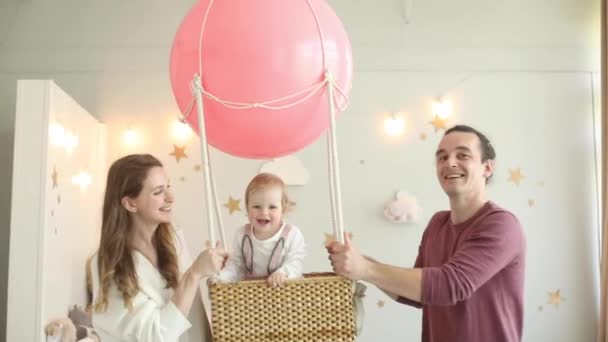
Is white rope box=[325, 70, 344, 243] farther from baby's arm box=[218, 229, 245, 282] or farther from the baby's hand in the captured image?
baby's arm box=[218, 229, 245, 282]

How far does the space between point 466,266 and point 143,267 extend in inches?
34.8

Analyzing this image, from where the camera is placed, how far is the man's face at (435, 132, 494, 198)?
1.81 meters

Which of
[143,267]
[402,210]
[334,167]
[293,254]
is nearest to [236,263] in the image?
[293,254]

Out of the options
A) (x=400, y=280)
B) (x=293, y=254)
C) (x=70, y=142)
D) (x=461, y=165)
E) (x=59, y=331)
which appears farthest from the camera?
(x=70, y=142)

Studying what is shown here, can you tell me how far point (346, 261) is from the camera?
4.46 ft

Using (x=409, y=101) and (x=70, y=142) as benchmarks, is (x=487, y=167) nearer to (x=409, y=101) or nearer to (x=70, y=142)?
(x=409, y=101)

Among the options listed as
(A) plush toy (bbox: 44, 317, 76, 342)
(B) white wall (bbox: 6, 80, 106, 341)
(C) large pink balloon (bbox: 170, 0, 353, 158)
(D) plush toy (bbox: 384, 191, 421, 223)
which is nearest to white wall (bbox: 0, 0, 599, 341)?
(D) plush toy (bbox: 384, 191, 421, 223)

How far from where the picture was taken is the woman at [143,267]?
1467 mm

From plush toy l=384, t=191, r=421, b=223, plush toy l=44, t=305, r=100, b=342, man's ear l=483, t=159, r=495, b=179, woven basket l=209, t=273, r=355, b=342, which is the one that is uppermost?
man's ear l=483, t=159, r=495, b=179

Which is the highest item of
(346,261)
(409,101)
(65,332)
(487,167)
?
(409,101)

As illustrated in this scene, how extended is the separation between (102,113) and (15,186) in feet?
3.41

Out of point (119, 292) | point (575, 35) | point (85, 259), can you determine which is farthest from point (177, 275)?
point (575, 35)

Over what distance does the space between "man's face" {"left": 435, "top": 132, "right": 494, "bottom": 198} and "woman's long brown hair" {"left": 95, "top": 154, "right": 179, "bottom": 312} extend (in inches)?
33.8

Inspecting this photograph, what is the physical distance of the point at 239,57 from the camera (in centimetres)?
130
